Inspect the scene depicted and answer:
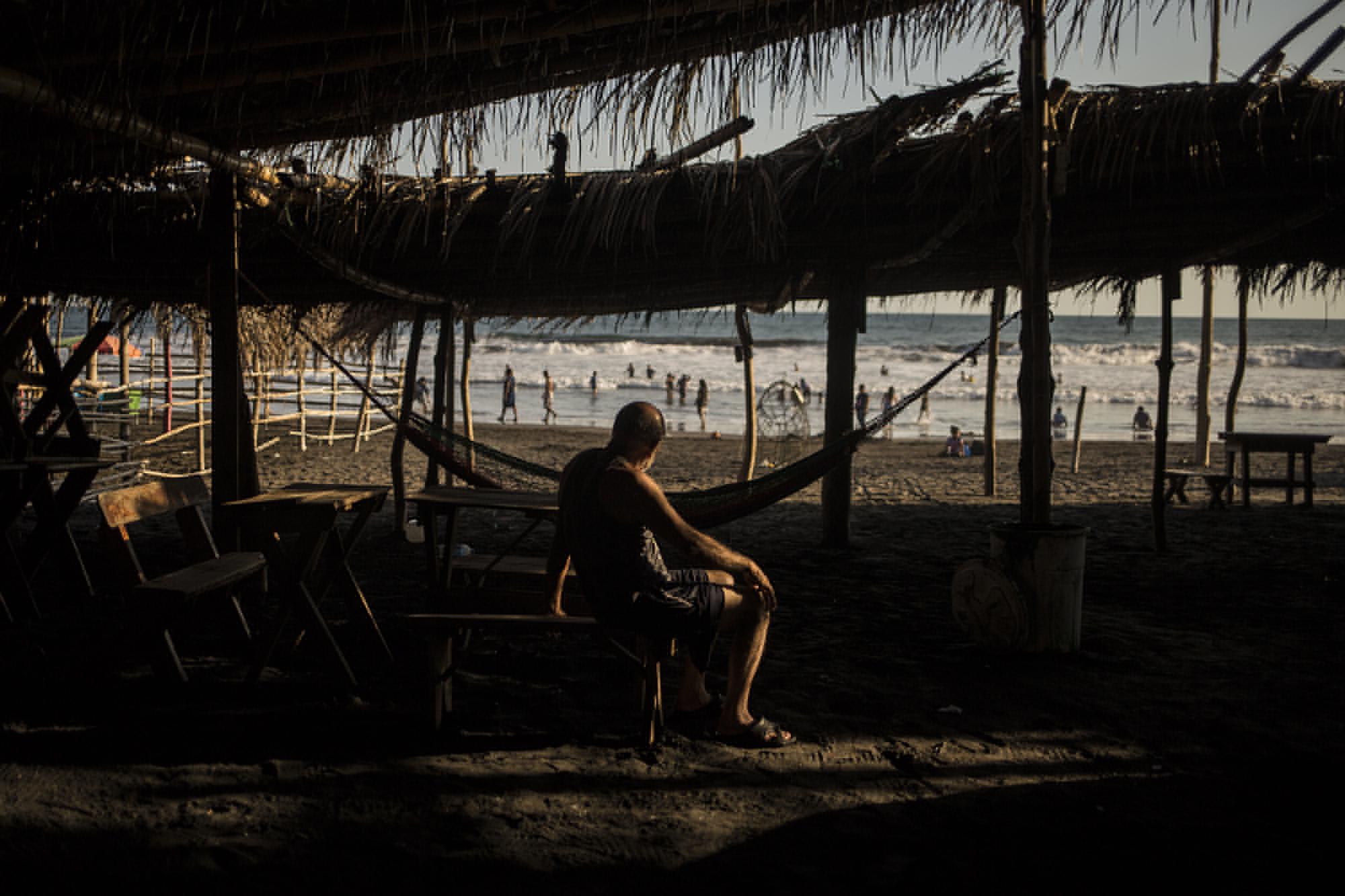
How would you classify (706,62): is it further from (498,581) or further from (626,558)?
(498,581)

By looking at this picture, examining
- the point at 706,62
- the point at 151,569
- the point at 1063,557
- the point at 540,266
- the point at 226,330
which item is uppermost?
the point at 706,62

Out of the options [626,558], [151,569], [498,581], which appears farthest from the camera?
[151,569]

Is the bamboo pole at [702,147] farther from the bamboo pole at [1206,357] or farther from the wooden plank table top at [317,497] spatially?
the bamboo pole at [1206,357]

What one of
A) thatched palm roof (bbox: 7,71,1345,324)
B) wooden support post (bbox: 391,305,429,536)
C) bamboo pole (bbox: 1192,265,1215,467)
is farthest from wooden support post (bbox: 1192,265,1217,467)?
wooden support post (bbox: 391,305,429,536)

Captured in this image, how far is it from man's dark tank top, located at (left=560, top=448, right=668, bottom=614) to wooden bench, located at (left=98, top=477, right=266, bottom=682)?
125 cm

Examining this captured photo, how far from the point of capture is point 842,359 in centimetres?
605

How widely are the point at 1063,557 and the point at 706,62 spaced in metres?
2.22

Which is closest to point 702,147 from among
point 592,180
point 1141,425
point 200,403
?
point 592,180

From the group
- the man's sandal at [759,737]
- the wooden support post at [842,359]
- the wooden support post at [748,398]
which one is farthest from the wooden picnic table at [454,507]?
the wooden support post at [748,398]

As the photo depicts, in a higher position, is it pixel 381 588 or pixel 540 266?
pixel 540 266

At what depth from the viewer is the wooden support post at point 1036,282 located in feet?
12.4

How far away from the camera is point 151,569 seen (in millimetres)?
5359

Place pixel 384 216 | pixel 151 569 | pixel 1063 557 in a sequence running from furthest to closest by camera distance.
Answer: pixel 384 216 → pixel 151 569 → pixel 1063 557

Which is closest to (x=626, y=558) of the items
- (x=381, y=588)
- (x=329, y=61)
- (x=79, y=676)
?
(x=79, y=676)
